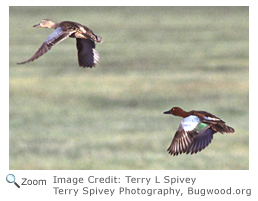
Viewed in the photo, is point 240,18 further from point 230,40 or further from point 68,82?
point 68,82

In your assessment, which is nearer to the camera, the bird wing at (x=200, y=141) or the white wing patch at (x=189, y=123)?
the white wing patch at (x=189, y=123)
